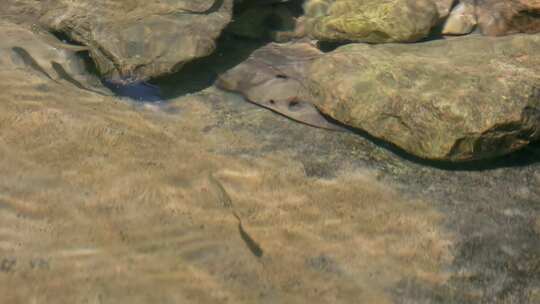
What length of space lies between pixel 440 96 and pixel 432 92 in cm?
7

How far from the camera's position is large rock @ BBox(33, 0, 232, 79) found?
12.7 ft

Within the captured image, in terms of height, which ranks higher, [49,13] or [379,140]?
[49,13]

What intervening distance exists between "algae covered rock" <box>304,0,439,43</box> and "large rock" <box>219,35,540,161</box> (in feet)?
1.02

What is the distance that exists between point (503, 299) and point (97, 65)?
3.40 metres

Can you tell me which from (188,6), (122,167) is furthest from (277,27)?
(122,167)

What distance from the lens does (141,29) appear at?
3.99 m

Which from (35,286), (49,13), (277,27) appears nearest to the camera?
(35,286)

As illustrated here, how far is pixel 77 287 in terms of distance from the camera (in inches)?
94.3

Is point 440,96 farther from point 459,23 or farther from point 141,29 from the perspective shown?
point 141,29

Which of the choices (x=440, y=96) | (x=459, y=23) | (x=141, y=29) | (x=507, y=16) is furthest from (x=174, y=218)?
(x=507, y=16)

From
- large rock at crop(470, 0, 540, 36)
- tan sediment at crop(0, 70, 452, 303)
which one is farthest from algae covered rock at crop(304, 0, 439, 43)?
tan sediment at crop(0, 70, 452, 303)

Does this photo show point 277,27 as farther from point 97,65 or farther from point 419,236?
point 419,236

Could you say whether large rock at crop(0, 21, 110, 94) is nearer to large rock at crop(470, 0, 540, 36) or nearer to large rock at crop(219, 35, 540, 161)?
large rock at crop(219, 35, 540, 161)

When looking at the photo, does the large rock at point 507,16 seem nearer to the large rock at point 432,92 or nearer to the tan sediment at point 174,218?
the large rock at point 432,92
